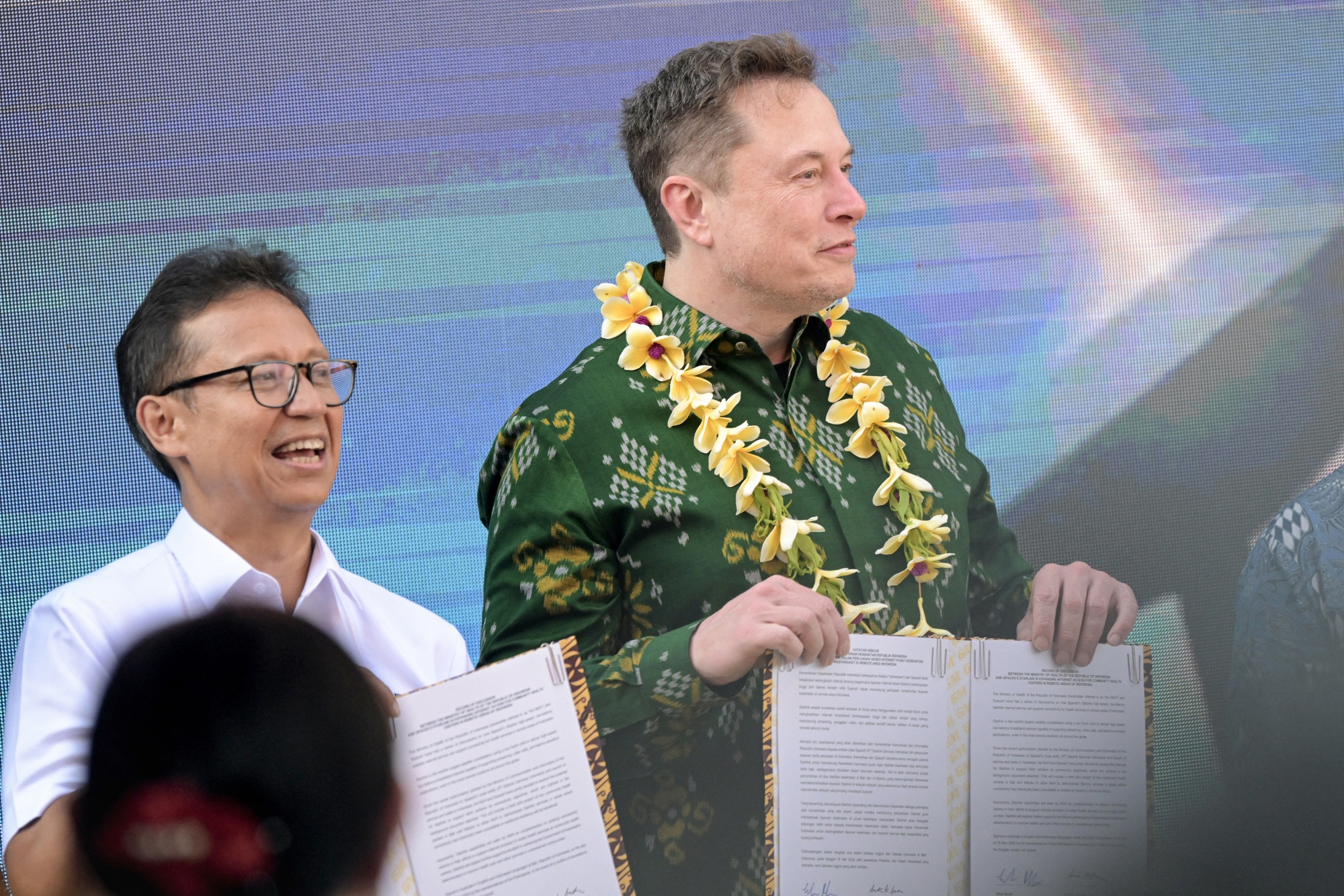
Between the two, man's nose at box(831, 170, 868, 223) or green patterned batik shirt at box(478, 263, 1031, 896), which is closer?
green patterned batik shirt at box(478, 263, 1031, 896)

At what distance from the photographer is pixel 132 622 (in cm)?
151

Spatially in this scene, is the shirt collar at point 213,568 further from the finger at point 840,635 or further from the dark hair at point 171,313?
the finger at point 840,635

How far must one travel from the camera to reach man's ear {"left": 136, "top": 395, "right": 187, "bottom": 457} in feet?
6.37

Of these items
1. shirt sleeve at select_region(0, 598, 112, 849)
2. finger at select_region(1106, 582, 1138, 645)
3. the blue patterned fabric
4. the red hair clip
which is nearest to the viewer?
the red hair clip

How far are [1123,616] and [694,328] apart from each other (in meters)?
0.84

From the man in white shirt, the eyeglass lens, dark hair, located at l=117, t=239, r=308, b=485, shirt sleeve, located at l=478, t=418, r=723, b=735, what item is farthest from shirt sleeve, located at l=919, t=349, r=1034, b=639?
dark hair, located at l=117, t=239, r=308, b=485

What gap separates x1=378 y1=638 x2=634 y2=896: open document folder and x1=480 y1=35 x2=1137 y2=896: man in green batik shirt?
18cm

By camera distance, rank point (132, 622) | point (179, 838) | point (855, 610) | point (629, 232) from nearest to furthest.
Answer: point (179, 838)
point (132, 622)
point (855, 610)
point (629, 232)

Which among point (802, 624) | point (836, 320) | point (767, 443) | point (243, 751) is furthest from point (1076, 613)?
point (243, 751)

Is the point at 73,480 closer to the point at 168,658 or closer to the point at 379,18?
the point at 379,18

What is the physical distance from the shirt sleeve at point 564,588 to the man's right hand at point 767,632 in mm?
66

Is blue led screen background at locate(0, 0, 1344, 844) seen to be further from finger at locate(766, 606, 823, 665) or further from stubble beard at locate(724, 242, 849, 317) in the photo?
finger at locate(766, 606, 823, 665)
